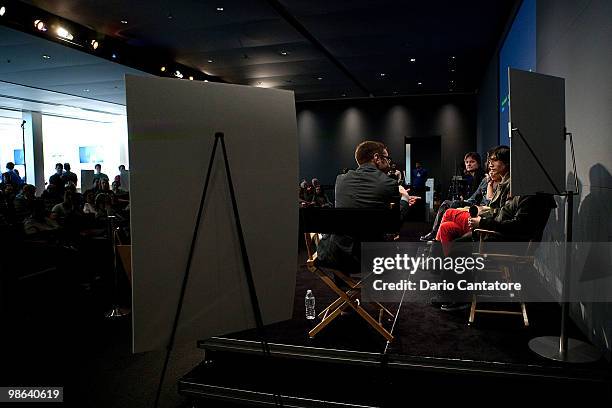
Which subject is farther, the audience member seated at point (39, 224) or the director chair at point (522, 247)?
the audience member seated at point (39, 224)

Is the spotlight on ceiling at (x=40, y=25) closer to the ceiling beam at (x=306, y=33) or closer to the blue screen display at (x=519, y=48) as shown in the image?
the ceiling beam at (x=306, y=33)

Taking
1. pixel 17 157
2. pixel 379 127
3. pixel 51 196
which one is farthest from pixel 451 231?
pixel 17 157

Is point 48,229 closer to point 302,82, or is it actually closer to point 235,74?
point 235,74

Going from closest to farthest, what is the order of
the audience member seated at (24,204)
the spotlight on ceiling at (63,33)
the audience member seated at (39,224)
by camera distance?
1. the audience member seated at (39,224)
2. the audience member seated at (24,204)
3. the spotlight on ceiling at (63,33)

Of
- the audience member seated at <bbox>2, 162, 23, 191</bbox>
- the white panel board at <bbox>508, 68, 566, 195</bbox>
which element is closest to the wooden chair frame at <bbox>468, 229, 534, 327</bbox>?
the white panel board at <bbox>508, 68, 566, 195</bbox>

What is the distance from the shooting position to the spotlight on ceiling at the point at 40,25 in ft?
20.4

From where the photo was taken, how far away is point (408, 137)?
539 inches

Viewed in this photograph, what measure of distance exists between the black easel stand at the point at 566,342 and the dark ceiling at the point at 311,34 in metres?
4.46

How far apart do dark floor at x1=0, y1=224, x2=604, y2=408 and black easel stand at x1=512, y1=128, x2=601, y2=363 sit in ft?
0.32

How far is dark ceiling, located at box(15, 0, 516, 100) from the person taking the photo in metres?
6.27

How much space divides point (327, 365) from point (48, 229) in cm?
399

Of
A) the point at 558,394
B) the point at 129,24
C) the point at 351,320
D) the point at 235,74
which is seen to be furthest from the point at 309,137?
the point at 558,394

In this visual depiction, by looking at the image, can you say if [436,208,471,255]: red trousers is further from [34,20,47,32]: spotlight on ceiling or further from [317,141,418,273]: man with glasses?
[34,20,47,32]: spotlight on ceiling

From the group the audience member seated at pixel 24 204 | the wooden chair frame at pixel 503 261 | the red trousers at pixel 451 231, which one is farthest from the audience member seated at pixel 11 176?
the wooden chair frame at pixel 503 261
